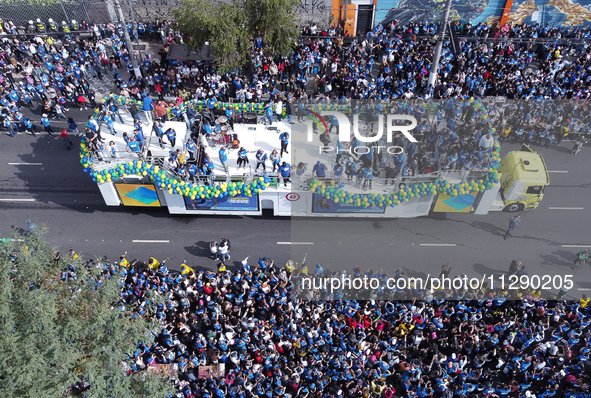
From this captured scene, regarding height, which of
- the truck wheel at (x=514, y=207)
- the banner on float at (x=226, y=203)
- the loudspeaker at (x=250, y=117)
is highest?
the loudspeaker at (x=250, y=117)

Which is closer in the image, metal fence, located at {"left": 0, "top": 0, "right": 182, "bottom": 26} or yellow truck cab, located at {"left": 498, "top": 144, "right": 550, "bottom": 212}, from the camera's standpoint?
yellow truck cab, located at {"left": 498, "top": 144, "right": 550, "bottom": 212}

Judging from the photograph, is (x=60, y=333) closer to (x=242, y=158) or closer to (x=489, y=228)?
(x=242, y=158)

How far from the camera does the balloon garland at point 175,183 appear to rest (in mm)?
21125

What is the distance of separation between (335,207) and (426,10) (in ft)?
66.4

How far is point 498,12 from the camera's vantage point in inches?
1369

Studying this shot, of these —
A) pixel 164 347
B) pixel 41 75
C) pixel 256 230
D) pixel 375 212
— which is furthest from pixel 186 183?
pixel 41 75

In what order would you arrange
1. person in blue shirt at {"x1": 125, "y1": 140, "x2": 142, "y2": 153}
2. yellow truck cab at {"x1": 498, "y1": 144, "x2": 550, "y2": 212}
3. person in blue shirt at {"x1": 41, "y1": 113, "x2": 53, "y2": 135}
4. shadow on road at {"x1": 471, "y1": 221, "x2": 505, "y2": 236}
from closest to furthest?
person in blue shirt at {"x1": 125, "y1": 140, "x2": 142, "y2": 153} → yellow truck cab at {"x1": 498, "y1": 144, "x2": 550, "y2": 212} → shadow on road at {"x1": 471, "y1": 221, "x2": 505, "y2": 236} → person in blue shirt at {"x1": 41, "y1": 113, "x2": 53, "y2": 135}

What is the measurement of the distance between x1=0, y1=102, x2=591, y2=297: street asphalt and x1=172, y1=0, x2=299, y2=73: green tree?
1011cm

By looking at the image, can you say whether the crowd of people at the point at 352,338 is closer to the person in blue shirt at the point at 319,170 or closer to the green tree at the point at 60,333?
the green tree at the point at 60,333

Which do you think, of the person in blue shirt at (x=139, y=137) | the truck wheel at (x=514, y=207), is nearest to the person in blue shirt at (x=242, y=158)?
the person in blue shirt at (x=139, y=137)

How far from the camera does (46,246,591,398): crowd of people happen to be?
53.1ft

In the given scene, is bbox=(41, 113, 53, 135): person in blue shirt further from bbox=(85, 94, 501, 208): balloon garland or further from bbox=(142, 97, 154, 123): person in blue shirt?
bbox=(142, 97, 154, 123): person in blue shirt

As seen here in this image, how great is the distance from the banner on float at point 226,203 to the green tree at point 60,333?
766cm

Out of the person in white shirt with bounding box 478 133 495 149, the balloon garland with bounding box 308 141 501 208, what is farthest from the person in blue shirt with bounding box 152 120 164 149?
the person in white shirt with bounding box 478 133 495 149
